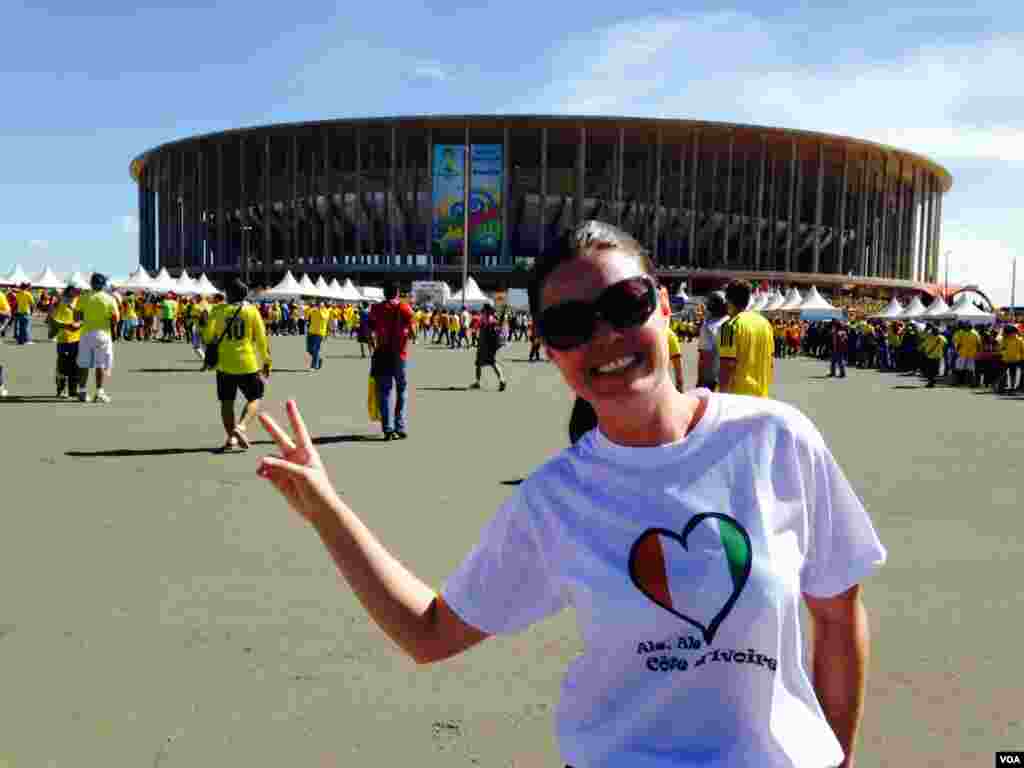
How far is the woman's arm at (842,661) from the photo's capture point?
1572mm

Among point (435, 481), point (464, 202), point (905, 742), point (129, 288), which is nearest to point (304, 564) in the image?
point (435, 481)

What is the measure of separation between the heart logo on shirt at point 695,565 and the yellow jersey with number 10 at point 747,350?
5356 millimetres

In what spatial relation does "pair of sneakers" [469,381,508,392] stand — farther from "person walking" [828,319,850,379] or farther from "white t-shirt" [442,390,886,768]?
"white t-shirt" [442,390,886,768]

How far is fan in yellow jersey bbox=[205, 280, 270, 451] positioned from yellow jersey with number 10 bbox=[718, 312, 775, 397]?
14.5ft

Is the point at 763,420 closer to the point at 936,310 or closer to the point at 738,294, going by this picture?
the point at 738,294

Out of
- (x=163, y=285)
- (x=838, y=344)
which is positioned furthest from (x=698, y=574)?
(x=163, y=285)

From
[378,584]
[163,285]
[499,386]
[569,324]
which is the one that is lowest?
[499,386]

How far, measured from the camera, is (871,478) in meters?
8.31

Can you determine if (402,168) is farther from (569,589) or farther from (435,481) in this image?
(569,589)

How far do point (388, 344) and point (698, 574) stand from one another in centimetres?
901

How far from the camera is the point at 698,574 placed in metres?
1.39

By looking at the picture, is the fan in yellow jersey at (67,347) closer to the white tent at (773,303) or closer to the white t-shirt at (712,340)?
the white t-shirt at (712,340)

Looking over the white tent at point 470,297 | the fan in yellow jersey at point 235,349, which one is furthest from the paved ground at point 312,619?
the white tent at point 470,297

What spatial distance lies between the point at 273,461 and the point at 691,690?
0.78 meters
